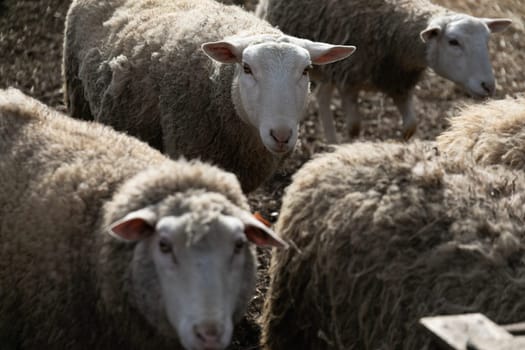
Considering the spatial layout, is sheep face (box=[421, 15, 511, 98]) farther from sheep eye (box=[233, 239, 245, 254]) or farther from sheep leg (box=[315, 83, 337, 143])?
sheep eye (box=[233, 239, 245, 254])

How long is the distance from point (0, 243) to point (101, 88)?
2111mm

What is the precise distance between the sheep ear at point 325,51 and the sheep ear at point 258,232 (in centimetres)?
186

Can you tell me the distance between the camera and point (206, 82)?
537 centimetres

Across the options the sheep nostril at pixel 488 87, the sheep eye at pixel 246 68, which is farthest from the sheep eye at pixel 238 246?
the sheep nostril at pixel 488 87

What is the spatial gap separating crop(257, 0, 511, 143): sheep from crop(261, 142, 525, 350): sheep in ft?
11.2

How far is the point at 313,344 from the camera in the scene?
414cm

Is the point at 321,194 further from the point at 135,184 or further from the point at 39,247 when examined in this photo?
→ the point at 39,247

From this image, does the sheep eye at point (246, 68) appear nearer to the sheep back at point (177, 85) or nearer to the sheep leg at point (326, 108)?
the sheep back at point (177, 85)

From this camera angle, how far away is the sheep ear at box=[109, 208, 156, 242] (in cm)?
345

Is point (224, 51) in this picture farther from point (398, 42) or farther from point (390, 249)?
point (398, 42)

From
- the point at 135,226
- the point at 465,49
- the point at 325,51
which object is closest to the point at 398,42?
the point at 465,49

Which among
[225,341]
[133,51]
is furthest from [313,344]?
[133,51]

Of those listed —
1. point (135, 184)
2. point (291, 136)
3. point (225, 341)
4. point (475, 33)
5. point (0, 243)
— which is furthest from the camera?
point (475, 33)

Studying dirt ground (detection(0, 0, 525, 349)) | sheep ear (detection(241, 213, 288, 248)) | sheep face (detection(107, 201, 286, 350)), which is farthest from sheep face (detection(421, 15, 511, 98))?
sheep face (detection(107, 201, 286, 350))
